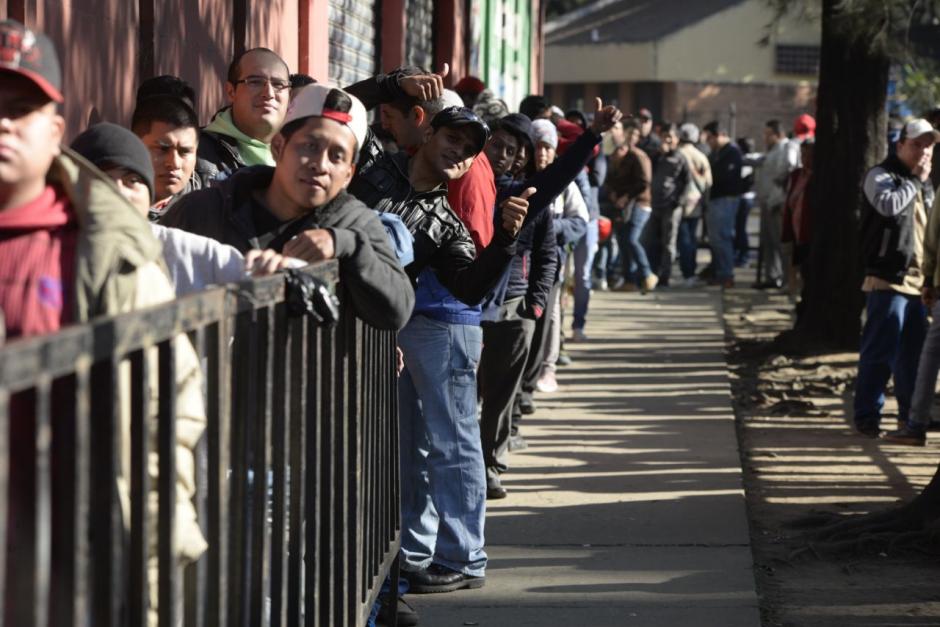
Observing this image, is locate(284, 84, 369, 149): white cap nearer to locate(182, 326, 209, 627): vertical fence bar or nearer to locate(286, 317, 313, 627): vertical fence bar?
locate(286, 317, 313, 627): vertical fence bar

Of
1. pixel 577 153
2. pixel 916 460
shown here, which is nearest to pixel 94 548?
pixel 577 153

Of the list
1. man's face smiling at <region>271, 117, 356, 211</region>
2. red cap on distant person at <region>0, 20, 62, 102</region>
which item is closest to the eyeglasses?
man's face smiling at <region>271, 117, 356, 211</region>

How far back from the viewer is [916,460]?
9.21m

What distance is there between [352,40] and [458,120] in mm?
6294

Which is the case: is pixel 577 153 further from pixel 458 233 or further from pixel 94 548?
pixel 94 548

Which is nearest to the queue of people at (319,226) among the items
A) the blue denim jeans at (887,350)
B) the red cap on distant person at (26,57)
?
the red cap on distant person at (26,57)

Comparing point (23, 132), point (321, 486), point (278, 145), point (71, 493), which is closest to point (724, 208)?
point (278, 145)

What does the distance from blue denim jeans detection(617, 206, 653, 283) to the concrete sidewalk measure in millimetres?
5849

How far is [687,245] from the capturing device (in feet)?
70.4

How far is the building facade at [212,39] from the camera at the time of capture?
242 inches

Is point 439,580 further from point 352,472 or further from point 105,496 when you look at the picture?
point 105,496

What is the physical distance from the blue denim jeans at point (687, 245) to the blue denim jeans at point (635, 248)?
962mm

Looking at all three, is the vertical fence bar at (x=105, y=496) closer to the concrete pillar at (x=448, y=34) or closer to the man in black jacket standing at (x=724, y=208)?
the concrete pillar at (x=448, y=34)

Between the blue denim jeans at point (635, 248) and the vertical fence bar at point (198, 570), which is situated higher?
the vertical fence bar at point (198, 570)
